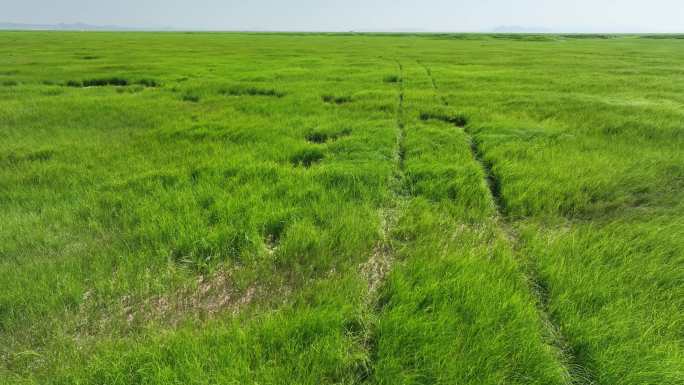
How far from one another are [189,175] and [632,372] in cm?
529

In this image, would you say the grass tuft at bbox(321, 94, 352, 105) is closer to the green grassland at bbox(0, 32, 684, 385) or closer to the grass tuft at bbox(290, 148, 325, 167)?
the green grassland at bbox(0, 32, 684, 385)

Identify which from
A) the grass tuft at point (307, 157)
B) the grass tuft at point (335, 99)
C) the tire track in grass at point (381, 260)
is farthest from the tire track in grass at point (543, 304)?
the grass tuft at point (335, 99)

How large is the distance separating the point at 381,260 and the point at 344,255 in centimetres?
37

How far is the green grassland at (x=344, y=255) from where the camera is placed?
2.06m

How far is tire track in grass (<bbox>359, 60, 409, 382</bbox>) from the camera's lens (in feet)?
7.27

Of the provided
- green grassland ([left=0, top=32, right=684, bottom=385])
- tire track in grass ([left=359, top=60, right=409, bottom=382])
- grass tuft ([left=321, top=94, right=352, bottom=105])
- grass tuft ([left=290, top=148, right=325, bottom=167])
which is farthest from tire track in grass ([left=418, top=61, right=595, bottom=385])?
grass tuft ([left=321, top=94, right=352, bottom=105])

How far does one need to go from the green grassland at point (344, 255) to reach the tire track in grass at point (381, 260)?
0.02m

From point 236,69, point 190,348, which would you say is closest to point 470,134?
point 190,348

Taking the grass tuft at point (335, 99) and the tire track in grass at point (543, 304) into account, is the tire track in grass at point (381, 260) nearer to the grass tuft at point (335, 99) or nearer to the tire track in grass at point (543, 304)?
the tire track in grass at point (543, 304)

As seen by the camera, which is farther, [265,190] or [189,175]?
[189,175]

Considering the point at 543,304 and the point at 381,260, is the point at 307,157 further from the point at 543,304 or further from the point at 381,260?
the point at 543,304

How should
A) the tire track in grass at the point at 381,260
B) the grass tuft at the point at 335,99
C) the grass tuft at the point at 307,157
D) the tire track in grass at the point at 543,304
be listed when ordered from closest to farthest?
Result: the tire track in grass at the point at 543,304
the tire track in grass at the point at 381,260
the grass tuft at the point at 307,157
the grass tuft at the point at 335,99

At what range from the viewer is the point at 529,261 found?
9.91ft

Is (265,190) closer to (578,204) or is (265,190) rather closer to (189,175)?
(189,175)
